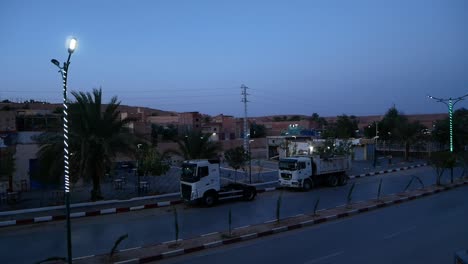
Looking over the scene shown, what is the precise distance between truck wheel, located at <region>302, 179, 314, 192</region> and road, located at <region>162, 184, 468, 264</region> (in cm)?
832

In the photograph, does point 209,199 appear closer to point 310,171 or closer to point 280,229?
point 280,229

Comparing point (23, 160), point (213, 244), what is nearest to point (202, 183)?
point (213, 244)

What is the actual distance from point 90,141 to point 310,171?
566 inches

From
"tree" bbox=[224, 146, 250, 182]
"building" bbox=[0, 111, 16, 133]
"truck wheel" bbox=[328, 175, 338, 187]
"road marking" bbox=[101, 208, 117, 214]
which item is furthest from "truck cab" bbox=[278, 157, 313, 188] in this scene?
"building" bbox=[0, 111, 16, 133]

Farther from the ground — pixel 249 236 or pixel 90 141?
pixel 90 141

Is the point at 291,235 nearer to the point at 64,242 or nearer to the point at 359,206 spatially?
the point at 359,206

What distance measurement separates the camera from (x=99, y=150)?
20281mm

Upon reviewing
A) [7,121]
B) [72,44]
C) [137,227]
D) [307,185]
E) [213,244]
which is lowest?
[137,227]

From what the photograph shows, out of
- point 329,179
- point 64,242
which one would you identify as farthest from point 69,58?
point 329,179

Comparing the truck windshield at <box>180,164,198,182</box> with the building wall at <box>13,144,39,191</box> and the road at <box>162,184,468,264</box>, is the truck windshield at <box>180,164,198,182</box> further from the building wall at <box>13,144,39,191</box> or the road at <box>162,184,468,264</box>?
the building wall at <box>13,144,39,191</box>

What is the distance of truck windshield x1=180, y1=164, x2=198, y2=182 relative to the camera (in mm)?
19852

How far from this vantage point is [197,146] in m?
26.1

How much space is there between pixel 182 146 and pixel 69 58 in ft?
53.0

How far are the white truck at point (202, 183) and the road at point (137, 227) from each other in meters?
0.58
